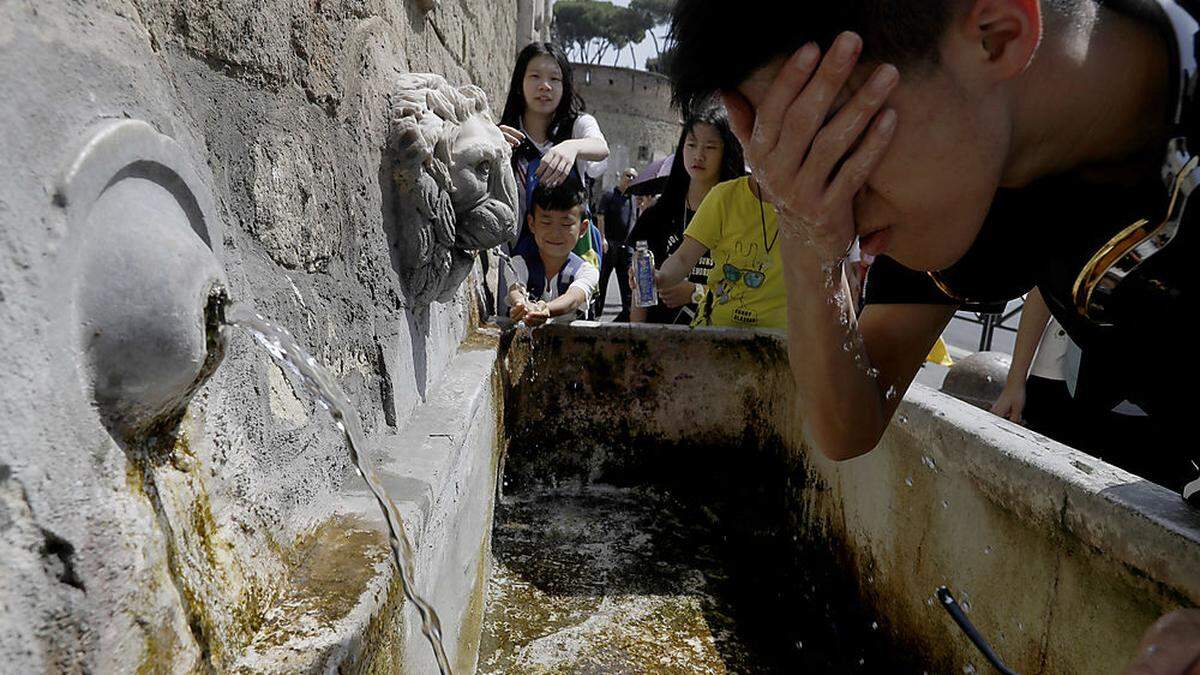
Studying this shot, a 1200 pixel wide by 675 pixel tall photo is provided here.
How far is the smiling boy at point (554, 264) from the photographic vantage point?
3.33 m

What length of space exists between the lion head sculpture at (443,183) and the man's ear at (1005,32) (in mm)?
1235

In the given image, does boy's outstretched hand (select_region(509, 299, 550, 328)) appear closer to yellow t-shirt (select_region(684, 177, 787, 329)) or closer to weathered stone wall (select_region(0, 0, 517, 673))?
yellow t-shirt (select_region(684, 177, 787, 329))

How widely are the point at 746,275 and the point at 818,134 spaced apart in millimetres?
2328

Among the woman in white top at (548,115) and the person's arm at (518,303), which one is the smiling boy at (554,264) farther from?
the woman in white top at (548,115)

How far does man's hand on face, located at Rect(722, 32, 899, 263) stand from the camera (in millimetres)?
836

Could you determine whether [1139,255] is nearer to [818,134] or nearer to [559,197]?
[818,134]

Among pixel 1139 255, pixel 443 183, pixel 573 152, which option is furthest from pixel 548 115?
pixel 1139 255

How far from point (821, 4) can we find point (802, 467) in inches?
88.5

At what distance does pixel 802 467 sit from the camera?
284 cm

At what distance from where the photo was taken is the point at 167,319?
68 centimetres

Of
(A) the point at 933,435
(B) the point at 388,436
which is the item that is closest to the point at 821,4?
(B) the point at 388,436

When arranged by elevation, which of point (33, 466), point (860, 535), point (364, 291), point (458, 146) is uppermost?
point (458, 146)

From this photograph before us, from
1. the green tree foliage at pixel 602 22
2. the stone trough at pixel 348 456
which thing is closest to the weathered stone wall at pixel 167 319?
the stone trough at pixel 348 456

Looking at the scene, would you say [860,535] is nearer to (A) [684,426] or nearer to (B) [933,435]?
(B) [933,435]
